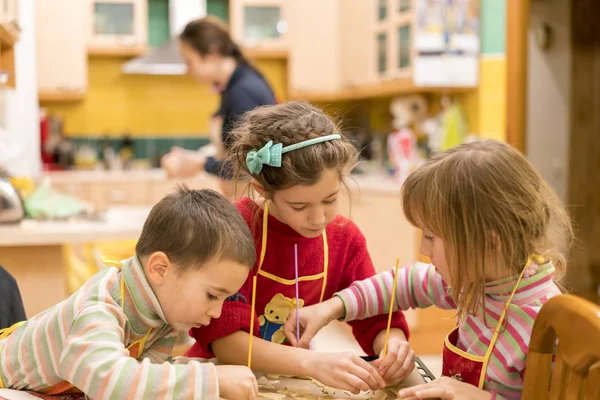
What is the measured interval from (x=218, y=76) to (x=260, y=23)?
2.77 meters

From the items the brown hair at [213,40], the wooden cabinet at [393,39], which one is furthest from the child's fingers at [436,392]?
the wooden cabinet at [393,39]

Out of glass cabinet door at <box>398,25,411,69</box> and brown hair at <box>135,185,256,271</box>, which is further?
glass cabinet door at <box>398,25,411,69</box>

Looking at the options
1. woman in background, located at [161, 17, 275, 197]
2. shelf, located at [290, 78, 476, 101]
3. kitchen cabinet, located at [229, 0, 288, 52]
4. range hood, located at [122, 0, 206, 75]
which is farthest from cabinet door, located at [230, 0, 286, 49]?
woman in background, located at [161, 17, 275, 197]

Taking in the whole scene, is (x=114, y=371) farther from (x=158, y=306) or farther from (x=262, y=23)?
(x=262, y=23)

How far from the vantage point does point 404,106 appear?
4922 millimetres

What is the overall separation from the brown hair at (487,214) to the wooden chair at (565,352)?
0.14 metres

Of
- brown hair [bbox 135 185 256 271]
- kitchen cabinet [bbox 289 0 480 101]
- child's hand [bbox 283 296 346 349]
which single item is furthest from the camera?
kitchen cabinet [bbox 289 0 480 101]

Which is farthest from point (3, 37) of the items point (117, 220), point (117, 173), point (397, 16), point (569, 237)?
point (117, 173)

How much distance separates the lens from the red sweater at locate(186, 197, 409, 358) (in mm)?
1296

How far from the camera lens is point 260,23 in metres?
5.71

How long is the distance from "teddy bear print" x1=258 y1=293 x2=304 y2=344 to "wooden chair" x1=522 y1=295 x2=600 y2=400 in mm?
508

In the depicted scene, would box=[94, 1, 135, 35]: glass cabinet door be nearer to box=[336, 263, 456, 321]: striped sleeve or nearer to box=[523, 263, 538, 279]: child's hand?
box=[336, 263, 456, 321]: striped sleeve

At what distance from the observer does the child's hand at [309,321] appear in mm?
1336

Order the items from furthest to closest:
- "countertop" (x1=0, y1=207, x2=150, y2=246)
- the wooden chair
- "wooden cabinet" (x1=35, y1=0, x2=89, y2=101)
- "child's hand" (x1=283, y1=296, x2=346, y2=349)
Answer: "wooden cabinet" (x1=35, y1=0, x2=89, y2=101) < "countertop" (x1=0, y1=207, x2=150, y2=246) < "child's hand" (x1=283, y1=296, x2=346, y2=349) < the wooden chair
